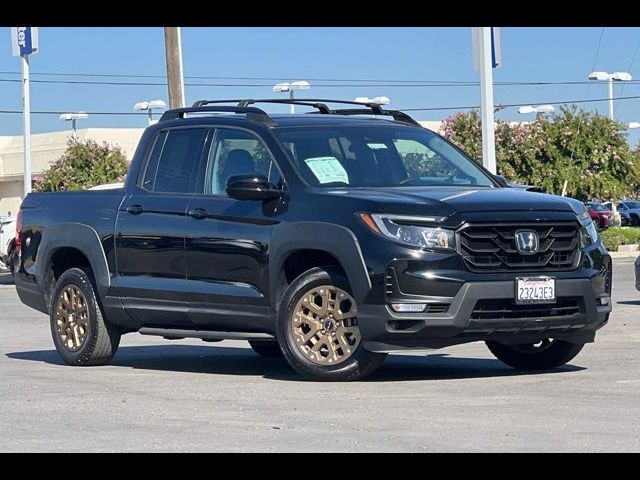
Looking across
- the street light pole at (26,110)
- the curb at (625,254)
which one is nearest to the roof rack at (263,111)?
the curb at (625,254)

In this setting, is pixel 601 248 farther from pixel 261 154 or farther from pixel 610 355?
pixel 261 154

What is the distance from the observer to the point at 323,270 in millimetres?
10414

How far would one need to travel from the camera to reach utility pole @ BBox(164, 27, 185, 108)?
1131 inches

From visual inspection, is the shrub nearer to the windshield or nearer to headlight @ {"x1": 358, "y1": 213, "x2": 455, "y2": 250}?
the windshield

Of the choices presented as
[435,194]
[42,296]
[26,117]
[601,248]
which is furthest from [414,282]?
[26,117]

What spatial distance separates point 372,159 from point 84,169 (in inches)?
1636

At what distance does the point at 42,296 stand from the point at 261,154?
9.11 ft

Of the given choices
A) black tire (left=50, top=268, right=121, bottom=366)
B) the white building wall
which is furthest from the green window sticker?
the white building wall

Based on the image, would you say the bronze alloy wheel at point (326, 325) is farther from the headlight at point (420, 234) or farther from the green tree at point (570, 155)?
the green tree at point (570, 155)

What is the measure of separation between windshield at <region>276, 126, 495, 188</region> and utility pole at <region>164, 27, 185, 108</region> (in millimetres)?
17486

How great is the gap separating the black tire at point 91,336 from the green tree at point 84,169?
38.7 meters

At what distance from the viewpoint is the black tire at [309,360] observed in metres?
10.2
